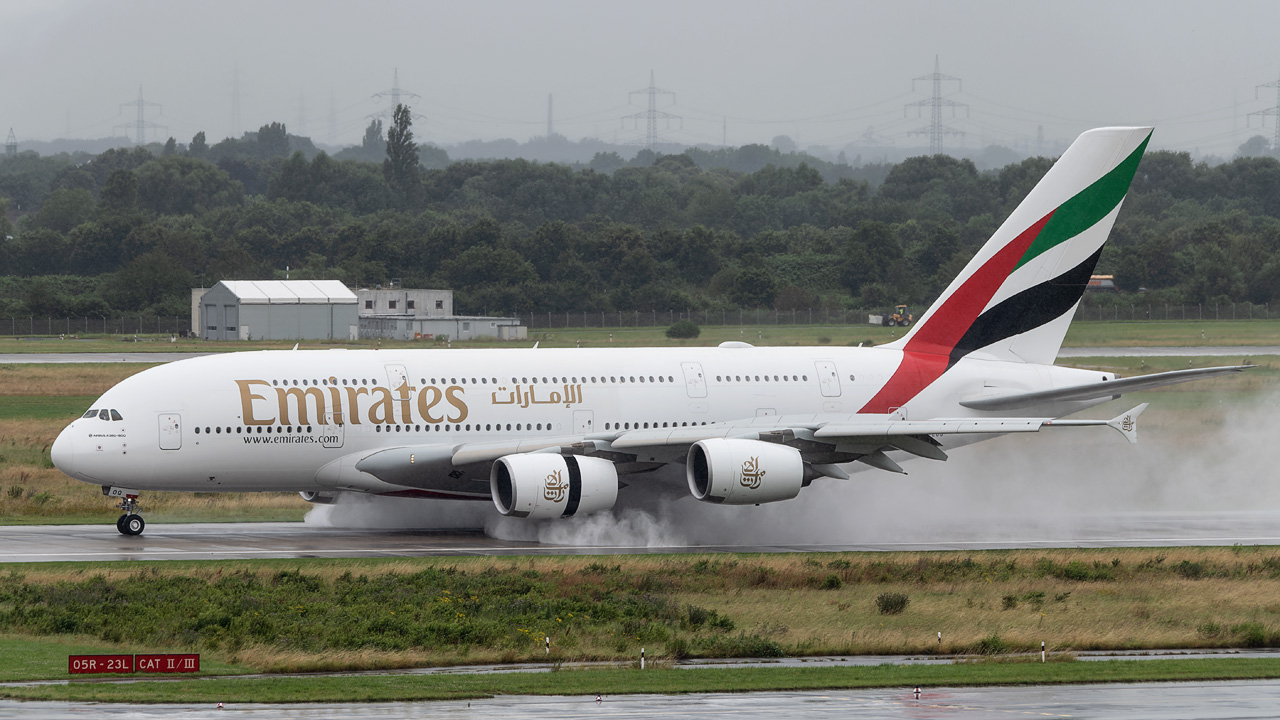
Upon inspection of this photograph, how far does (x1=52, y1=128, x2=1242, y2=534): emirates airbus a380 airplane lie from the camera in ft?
119

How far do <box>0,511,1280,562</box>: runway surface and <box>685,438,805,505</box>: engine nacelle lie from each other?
1763 millimetres

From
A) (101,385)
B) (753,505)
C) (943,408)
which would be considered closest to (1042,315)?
(943,408)

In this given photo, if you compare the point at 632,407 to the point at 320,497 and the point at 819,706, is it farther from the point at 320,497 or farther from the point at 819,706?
the point at 819,706

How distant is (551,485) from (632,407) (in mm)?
5041

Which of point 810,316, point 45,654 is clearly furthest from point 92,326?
point 45,654

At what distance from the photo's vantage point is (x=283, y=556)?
34156mm

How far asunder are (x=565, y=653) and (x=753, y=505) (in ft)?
49.0

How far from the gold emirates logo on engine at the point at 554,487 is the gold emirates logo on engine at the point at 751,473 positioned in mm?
4276

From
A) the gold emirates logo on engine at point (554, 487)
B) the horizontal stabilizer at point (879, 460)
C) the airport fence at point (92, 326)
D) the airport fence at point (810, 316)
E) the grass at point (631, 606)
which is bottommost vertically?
the grass at point (631, 606)

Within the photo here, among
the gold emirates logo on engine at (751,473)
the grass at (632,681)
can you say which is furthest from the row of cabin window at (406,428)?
the grass at (632,681)

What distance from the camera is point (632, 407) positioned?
3975 cm

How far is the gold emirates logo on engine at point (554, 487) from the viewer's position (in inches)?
1391

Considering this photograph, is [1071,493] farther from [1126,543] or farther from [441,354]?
[441,354]

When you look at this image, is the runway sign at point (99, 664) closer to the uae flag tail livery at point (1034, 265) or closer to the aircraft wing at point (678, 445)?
the aircraft wing at point (678, 445)
